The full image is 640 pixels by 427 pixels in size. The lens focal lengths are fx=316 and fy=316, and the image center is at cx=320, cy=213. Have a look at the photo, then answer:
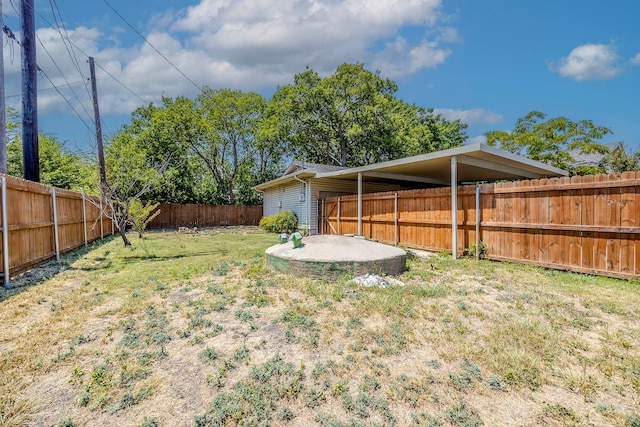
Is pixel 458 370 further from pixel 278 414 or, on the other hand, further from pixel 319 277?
pixel 319 277

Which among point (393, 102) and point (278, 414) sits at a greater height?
point (393, 102)

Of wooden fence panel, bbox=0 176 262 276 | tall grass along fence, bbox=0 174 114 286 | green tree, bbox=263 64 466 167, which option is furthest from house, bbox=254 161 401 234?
green tree, bbox=263 64 466 167

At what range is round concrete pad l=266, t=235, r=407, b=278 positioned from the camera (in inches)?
217

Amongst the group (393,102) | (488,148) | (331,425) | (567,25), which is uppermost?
(393,102)

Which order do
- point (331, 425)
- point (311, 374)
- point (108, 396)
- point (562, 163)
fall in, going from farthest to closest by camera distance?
point (562, 163), point (311, 374), point (108, 396), point (331, 425)

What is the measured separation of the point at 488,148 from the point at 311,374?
256 inches

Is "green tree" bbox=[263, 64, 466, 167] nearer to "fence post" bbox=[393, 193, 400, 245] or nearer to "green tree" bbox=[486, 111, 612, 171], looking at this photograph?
"green tree" bbox=[486, 111, 612, 171]

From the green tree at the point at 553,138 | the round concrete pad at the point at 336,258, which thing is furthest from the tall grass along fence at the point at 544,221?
the green tree at the point at 553,138

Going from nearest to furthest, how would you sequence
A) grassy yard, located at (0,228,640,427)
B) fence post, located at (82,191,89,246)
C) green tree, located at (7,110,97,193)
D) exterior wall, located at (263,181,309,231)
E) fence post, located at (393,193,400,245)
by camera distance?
grassy yard, located at (0,228,640,427) < fence post, located at (393,193,400,245) < fence post, located at (82,191,89,246) < exterior wall, located at (263,181,309,231) < green tree, located at (7,110,97,193)

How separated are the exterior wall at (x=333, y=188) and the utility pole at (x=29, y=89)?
28.9 feet

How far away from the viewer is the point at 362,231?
11008mm

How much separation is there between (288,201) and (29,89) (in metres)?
10.0

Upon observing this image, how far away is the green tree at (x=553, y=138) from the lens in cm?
1552

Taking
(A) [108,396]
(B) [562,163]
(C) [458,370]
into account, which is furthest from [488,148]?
(B) [562,163]
